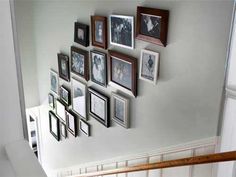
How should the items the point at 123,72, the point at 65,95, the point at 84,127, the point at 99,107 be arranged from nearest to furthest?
the point at 123,72
the point at 99,107
the point at 84,127
the point at 65,95

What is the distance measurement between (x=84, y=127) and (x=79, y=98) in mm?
369

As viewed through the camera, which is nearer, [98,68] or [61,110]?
[98,68]

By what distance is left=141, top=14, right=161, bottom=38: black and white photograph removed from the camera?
76.2 inches

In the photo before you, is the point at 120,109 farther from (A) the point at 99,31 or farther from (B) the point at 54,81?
(B) the point at 54,81

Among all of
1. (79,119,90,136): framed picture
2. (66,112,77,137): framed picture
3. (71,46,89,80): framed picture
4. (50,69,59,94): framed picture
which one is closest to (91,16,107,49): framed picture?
(71,46,89,80): framed picture

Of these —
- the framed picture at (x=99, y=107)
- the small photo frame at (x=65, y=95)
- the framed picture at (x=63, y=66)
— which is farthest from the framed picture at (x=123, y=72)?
the small photo frame at (x=65, y=95)

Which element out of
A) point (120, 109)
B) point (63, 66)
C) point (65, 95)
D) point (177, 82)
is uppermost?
point (177, 82)

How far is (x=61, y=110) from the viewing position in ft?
12.6

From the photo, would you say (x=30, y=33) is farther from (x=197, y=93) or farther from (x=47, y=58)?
(x=197, y=93)

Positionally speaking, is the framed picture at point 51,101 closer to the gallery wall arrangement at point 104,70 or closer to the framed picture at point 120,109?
the gallery wall arrangement at point 104,70

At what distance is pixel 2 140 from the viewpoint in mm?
896

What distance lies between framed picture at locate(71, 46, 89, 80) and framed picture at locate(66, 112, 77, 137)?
2.09ft

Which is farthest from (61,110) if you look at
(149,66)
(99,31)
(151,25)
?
(151,25)

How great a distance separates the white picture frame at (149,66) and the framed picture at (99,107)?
689 millimetres
